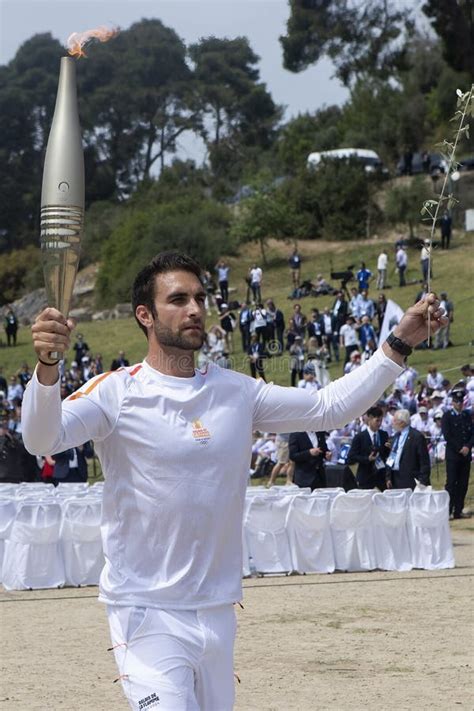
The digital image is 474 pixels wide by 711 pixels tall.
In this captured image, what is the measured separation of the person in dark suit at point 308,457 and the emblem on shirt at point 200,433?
1170 centimetres

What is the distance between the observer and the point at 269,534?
48.1 ft

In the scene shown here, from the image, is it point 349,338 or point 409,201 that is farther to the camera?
point 409,201

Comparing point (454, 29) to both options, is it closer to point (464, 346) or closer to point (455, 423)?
point (464, 346)

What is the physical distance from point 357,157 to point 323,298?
19724 millimetres

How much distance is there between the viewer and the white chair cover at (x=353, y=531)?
14.8 metres

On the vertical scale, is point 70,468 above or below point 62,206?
below

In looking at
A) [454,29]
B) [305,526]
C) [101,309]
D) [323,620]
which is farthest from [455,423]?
[101,309]

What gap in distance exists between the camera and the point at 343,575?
14633 millimetres

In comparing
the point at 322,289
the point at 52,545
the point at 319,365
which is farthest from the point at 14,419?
the point at 322,289

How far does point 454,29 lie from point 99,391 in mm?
53461

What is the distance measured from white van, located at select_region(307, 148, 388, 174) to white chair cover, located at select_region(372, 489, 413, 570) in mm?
51278

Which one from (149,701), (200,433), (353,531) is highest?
(200,433)

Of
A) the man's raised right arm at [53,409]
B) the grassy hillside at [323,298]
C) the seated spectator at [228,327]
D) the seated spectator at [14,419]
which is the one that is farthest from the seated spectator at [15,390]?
the man's raised right arm at [53,409]

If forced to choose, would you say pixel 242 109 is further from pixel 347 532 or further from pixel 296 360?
pixel 347 532
